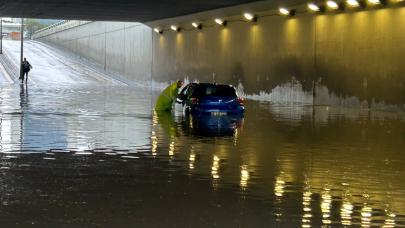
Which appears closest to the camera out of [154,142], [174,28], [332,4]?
[154,142]

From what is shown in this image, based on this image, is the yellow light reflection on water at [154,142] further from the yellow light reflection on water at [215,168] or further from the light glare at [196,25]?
the light glare at [196,25]

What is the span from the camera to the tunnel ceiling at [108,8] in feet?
127

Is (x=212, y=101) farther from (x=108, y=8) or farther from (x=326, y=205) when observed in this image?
(x=108, y=8)

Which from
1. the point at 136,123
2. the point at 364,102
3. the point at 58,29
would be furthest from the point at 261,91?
Answer: the point at 58,29

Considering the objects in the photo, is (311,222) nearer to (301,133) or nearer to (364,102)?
(301,133)

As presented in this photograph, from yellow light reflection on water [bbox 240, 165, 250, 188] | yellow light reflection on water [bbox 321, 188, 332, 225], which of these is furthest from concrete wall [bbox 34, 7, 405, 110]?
yellow light reflection on water [bbox 321, 188, 332, 225]

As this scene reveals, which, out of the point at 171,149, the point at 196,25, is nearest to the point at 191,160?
the point at 171,149

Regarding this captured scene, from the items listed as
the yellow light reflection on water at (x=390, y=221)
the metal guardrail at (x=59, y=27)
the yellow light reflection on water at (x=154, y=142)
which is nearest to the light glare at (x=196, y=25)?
the yellow light reflection on water at (x=154, y=142)

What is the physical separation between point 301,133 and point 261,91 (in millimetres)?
21106

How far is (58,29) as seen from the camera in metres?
96.1

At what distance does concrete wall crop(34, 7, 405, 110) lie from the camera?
28172 millimetres

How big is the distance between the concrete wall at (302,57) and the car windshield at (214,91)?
787cm

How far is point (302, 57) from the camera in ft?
113

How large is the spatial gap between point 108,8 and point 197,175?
3375cm
